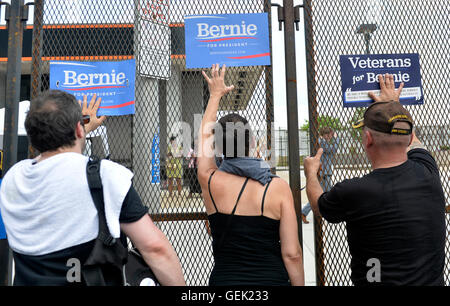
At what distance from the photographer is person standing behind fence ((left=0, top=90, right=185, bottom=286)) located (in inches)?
49.2

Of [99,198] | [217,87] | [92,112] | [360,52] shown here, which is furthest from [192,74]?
[99,198]

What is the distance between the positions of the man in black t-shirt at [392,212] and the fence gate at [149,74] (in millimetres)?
938

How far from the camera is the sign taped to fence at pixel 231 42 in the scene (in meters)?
2.39

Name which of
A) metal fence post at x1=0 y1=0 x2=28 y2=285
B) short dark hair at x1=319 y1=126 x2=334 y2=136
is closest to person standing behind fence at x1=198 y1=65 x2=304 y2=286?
short dark hair at x1=319 y1=126 x2=334 y2=136

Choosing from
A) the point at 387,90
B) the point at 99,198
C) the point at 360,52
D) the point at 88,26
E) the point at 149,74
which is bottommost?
the point at 99,198

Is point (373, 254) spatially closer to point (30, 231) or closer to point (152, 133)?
point (30, 231)

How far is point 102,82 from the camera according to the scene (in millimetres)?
2430

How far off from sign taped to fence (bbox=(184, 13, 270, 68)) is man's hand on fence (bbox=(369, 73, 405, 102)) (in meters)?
0.80

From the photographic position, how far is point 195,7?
2471 mm

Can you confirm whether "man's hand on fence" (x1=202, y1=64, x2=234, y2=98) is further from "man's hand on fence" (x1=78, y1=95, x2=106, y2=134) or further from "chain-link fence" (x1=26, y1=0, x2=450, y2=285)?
"man's hand on fence" (x1=78, y1=95, x2=106, y2=134)

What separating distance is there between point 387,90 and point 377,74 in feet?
0.48

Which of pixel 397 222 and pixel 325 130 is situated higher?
pixel 325 130

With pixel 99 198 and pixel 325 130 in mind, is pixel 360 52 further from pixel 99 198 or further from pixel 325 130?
pixel 99 198

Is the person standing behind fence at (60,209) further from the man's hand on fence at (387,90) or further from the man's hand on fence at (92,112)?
the man's hand on fence at (387,90)
